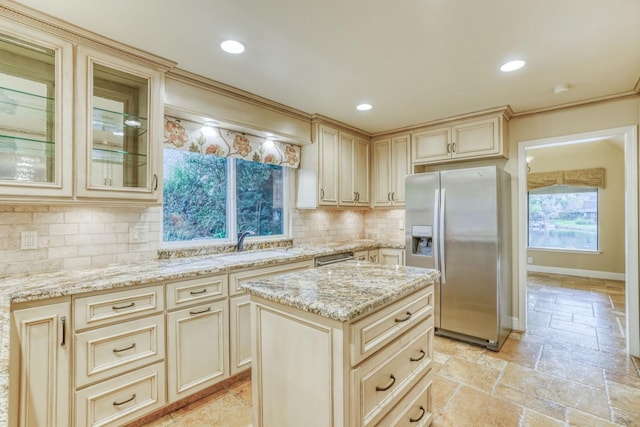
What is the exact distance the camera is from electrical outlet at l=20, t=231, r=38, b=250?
1908 mm

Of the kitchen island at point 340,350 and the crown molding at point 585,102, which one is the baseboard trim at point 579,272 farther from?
the kitchen island at point 340,350

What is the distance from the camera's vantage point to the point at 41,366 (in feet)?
5.04

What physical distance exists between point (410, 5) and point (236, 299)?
7.27 ft

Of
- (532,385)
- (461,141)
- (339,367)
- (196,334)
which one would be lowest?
(532,385)

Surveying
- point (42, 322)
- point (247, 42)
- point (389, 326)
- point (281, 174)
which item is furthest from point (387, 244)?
point (42, 322)

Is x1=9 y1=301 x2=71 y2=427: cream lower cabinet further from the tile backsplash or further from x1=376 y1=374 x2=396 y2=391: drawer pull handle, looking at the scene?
x1=376 y1=374 x2=396 y2=391: drawer pull handle

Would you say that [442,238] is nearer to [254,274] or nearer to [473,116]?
[473,116]

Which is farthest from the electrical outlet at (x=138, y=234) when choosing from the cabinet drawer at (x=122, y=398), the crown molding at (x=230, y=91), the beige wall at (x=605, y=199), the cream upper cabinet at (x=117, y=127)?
the beige wall at (x=605, y=199)

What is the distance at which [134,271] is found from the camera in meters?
2.00

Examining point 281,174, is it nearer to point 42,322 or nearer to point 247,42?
point 247,42

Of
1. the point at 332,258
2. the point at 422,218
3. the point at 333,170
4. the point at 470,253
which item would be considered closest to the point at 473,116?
the point at 422,218

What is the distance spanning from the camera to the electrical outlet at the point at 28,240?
6.26ft

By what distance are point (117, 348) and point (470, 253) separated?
2991 mm

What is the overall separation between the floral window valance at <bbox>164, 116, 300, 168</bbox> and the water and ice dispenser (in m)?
1.58
